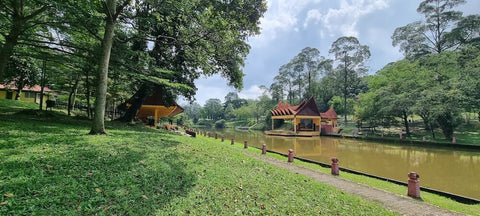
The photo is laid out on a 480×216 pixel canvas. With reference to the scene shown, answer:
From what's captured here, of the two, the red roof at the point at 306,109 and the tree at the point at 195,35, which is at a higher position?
the tree at the point at 195,35

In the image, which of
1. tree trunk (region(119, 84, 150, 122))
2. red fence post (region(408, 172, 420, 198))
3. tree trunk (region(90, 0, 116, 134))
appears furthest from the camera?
tree trunk (region(119, 84, 150, 122))

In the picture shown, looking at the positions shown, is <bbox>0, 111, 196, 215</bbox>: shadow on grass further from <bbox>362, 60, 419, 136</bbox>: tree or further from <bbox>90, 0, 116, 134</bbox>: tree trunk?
<bbox>362, 60, 419, 136</bbox>: tree

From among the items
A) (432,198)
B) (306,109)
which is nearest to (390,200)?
(432,198)

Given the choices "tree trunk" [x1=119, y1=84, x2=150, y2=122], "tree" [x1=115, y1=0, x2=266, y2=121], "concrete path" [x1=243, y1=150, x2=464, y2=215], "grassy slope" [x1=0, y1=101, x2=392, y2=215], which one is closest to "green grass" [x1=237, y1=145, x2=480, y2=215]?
"concrete path" [x1=243, y1=150, x2=464, y2=215]

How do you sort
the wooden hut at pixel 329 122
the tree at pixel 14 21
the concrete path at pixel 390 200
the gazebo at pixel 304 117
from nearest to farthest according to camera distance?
the concrete path at pixel 390 200
the tree at pixel 14 21
the gazebo at pixel 304 117
the wooden hut at pixel 329 122

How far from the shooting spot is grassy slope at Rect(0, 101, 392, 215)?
3184mm

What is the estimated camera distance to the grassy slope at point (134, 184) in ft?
10.4

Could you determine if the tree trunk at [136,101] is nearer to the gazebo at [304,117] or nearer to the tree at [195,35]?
the tree at [195,35]

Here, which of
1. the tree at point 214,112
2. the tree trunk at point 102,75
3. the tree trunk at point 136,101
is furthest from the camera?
the tree at point 214,112

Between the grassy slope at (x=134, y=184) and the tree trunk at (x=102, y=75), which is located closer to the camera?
the grassy slope at (x=134, y=184)

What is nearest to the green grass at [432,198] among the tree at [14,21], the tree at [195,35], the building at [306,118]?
the tree at [195,35]

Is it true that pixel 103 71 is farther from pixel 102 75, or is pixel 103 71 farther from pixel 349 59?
pixel 349 59

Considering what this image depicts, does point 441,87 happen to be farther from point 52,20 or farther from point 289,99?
point 289,99

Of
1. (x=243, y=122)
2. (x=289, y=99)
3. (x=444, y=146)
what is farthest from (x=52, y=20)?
(x=243, y=122)
